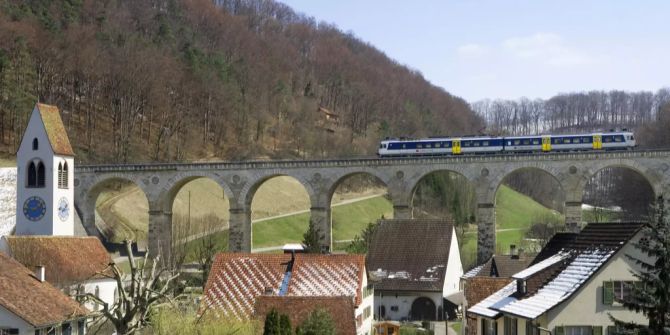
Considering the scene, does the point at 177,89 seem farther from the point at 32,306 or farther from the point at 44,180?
the point at 32,306

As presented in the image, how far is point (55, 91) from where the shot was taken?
320ft

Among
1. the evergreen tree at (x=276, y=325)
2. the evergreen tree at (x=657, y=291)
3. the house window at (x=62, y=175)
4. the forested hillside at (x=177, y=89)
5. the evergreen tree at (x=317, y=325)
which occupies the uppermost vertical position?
the forested hillside at (x=177, y=89)

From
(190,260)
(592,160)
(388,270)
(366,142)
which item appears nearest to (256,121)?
(366,142)

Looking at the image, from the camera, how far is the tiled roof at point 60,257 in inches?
1478

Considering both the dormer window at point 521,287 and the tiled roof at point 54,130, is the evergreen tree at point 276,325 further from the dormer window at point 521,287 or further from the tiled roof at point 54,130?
the tiled roof at point 54,130

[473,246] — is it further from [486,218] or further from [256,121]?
[256,121]

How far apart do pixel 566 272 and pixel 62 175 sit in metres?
30.7

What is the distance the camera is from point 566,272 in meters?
24.5

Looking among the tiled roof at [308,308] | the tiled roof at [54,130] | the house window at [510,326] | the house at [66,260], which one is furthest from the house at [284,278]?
the tiled roof at [54,130]

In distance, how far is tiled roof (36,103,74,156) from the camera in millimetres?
47438

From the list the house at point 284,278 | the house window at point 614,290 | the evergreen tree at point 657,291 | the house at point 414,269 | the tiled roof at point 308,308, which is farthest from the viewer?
the house at point 414,269

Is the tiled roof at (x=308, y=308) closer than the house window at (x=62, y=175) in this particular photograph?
Yes

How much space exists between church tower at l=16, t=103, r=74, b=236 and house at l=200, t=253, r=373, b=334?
49.0 ft

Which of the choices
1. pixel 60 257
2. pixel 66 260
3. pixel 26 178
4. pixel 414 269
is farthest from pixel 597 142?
pixel 60 257
